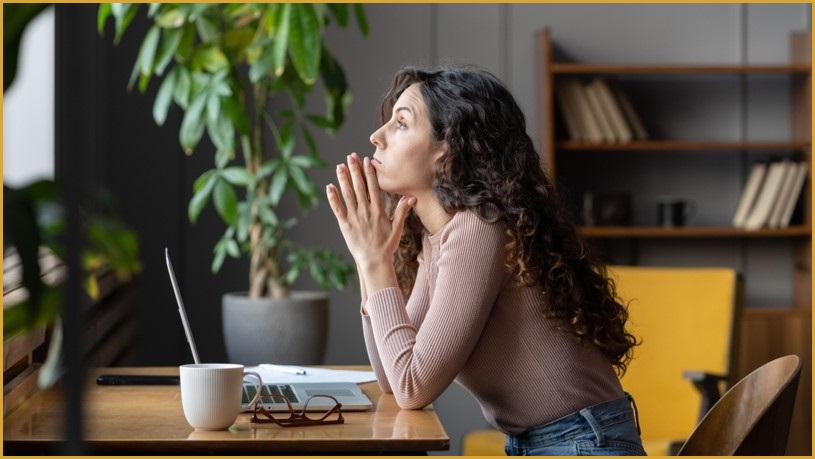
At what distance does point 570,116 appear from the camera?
12.3 feet

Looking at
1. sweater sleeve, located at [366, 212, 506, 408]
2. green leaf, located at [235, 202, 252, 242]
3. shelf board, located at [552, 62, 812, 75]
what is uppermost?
shelf board, located at [552, 62, 812, 75]

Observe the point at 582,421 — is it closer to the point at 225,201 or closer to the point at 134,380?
the point at 134,380

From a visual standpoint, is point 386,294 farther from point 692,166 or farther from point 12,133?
point 692,166

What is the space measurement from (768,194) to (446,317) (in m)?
2.68

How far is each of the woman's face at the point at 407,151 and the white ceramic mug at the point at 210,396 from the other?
1.46ft

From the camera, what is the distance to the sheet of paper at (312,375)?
1.67 meters

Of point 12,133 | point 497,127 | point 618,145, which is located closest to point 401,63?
point 618,145

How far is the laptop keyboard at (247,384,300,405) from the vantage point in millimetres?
1428

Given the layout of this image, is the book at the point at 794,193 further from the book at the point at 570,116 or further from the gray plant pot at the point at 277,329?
the gray plant pot at the point at 277,329

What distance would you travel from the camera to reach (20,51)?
399 mm

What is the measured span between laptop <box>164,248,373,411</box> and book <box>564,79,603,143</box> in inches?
90.5

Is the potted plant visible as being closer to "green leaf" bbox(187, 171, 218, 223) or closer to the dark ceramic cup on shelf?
"green leaf" bbox(187, 171, 218, 223)

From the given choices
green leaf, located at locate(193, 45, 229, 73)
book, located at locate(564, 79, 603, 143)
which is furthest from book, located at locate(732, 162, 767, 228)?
green leaf, located at locate(193, 45, 229, 73)

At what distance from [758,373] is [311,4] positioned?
1736mm
